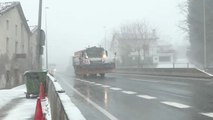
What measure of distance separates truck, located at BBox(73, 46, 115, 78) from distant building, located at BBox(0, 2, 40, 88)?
184 inches

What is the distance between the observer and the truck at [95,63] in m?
41.9

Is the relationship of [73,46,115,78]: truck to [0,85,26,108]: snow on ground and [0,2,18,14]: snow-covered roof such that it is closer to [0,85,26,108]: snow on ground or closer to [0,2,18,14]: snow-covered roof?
[0,2,18,14]: snow-covered roof

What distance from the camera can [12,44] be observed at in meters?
49.1

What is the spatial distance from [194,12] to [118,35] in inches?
2271

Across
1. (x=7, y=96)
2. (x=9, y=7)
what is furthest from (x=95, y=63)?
(x=7, y=96)

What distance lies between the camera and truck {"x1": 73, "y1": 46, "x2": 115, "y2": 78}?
1649 inches

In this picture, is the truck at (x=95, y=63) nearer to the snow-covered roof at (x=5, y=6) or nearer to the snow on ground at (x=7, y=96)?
the snow-covered roof at (x=5, y=6)

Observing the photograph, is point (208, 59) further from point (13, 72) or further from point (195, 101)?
point (195, 101)

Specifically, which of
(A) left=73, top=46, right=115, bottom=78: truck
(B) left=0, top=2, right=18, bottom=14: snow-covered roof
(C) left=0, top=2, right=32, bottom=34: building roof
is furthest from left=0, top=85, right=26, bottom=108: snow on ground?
(B) left=0, top=2, right=18, bottom=14: snow-covered roof

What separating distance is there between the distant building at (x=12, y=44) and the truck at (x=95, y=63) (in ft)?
15.4

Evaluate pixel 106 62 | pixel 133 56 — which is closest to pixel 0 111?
pixel 106 62

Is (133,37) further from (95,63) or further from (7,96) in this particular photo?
(7,96)

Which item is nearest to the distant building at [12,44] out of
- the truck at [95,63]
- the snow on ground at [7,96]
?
the truck at [95,63]

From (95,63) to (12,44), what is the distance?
38.0 ft
